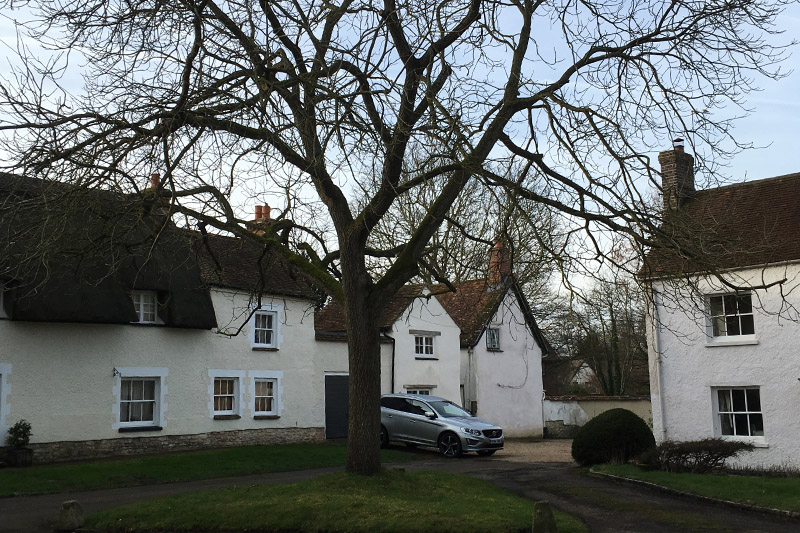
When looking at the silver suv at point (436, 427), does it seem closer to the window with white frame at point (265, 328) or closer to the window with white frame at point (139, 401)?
the window with white frame at point (265, 328)

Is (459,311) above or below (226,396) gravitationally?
above

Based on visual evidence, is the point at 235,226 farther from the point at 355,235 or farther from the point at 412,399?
the point at 412,399

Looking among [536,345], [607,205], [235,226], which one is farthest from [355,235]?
[536,345]

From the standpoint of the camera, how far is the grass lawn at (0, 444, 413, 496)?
17.4m

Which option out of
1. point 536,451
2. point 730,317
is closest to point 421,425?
point 536,451

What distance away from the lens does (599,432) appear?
20688 mm

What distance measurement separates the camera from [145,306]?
2392 centimetres

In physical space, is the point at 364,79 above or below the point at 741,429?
above

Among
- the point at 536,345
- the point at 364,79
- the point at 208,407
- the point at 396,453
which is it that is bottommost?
the point at 396,453

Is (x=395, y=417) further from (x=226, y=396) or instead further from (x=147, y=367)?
(x=147, y=367)

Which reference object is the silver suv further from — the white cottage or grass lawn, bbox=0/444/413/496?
the white cottage

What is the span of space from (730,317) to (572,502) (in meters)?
10.3

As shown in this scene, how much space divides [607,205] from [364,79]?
4464 millimetres

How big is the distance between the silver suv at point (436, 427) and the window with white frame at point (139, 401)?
7701 millimetres
